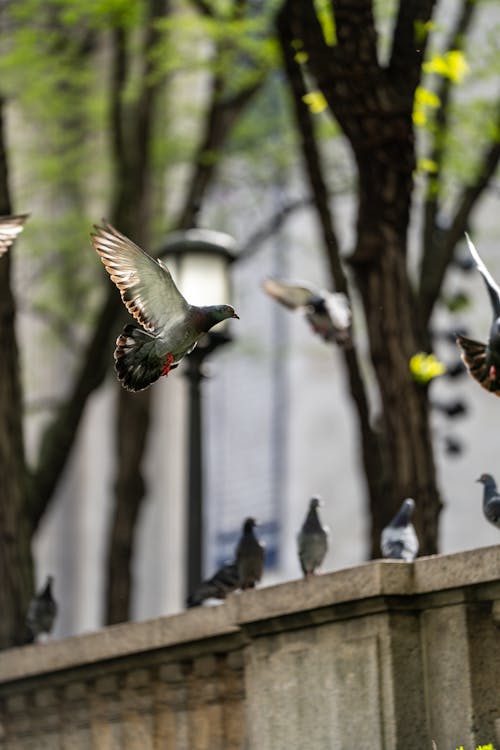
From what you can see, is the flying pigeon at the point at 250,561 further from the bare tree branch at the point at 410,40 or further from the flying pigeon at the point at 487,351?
the bare tree branch at the point at 410,40

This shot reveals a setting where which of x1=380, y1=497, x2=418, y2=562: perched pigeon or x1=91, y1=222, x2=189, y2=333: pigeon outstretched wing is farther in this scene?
x1=380, y1=497, x2=418, y2=562: perched pigeon

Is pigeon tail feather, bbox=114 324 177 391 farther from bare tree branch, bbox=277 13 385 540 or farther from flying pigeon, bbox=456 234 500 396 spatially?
bare tree branch, bbox=277 13 385 540

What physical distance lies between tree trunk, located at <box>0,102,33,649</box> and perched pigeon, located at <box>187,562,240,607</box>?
2.86 meters

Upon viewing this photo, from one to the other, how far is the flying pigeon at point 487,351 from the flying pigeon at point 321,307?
12.1ft

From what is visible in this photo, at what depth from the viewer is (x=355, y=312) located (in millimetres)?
22156

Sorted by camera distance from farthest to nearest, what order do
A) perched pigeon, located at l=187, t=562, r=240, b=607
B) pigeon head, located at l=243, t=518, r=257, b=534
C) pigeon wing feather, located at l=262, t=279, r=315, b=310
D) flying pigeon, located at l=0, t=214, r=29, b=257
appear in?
pigeon wing feather, located at l=262, t=279, r=315, b=310 < perched pigeon, located at l=187, t=562, r=240, b=607 < pigeon head, located at l=243, t=518, r=257, b=534 < flying pigeon, located at l=0, t=214, r=29, b=257

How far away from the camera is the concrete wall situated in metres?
8.97

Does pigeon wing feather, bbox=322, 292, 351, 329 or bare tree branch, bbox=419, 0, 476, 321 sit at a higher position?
bare tree branch, bbox=419, 0, 476, 321

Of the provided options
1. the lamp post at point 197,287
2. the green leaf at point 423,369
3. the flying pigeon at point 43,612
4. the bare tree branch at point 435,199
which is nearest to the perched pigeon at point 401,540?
the green leaf at point 423,369

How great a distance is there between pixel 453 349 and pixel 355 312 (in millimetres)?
2568

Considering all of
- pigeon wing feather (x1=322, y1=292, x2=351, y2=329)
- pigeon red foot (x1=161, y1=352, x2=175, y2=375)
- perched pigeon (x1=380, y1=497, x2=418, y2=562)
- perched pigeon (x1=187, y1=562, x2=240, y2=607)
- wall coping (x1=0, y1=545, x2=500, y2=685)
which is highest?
pigeon wing feather (x1=322, y1=292, x2=351, y2=329)

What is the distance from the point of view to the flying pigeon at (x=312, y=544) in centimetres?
1027

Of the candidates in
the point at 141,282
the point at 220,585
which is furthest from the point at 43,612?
the point at 141,282

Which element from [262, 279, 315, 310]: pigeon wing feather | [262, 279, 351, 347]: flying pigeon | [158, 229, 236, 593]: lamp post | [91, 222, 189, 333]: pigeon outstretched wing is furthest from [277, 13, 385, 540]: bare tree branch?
[91, 222, 189, 333]: pigeon outstretched wing
